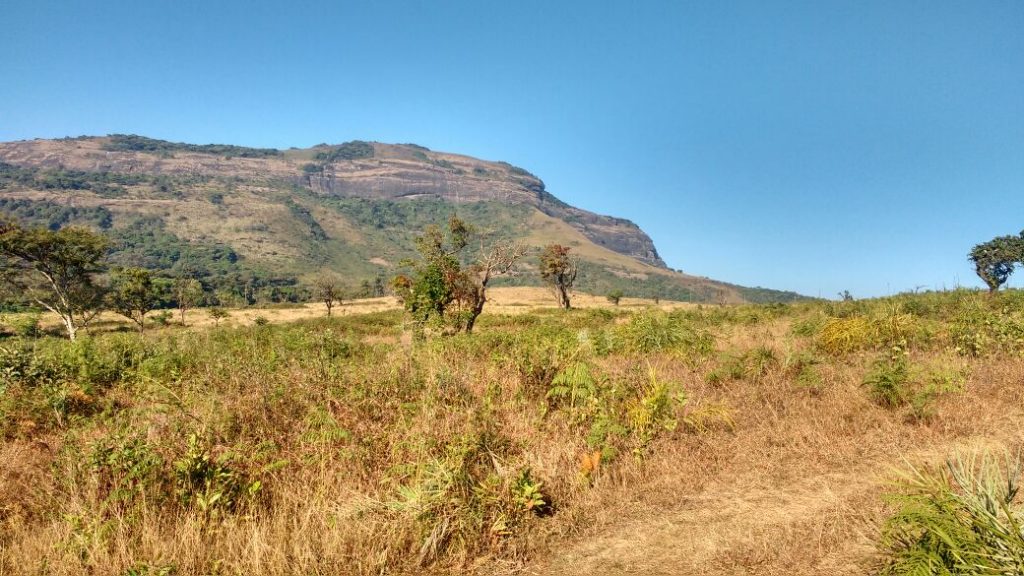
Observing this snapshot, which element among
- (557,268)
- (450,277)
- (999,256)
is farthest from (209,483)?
(999,256)

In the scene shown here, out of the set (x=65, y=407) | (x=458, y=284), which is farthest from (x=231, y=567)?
(x=458, y=284)

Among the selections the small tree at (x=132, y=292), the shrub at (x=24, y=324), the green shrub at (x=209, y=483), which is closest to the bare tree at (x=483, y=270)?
the shrub at (x=24, y=324)

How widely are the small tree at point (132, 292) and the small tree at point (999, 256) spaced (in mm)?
96237

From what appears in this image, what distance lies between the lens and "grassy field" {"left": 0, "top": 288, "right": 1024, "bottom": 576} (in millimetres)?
4297

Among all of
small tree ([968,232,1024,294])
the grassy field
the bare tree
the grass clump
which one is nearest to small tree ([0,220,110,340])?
the bare tree

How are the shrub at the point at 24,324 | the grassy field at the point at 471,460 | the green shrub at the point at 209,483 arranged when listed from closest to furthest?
the grassy field at the point at 471,460 → the green shrub at the point at 209,483 → the shrub at the point at 24,324

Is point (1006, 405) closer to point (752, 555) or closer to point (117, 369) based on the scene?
point (752, 555)

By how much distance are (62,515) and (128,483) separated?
0.53 meters

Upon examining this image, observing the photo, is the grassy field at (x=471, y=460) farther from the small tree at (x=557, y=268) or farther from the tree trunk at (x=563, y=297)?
the small tree at (x=557, y=268)

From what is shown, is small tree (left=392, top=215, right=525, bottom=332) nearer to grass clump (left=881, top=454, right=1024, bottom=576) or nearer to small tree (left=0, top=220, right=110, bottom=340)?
grass clump (left=881, top=454, right=1024, bottom=576)

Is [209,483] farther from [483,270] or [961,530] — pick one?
[483,270]

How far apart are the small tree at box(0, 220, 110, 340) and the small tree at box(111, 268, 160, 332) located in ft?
8.29

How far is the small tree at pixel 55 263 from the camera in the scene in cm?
4003

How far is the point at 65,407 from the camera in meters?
7.38
